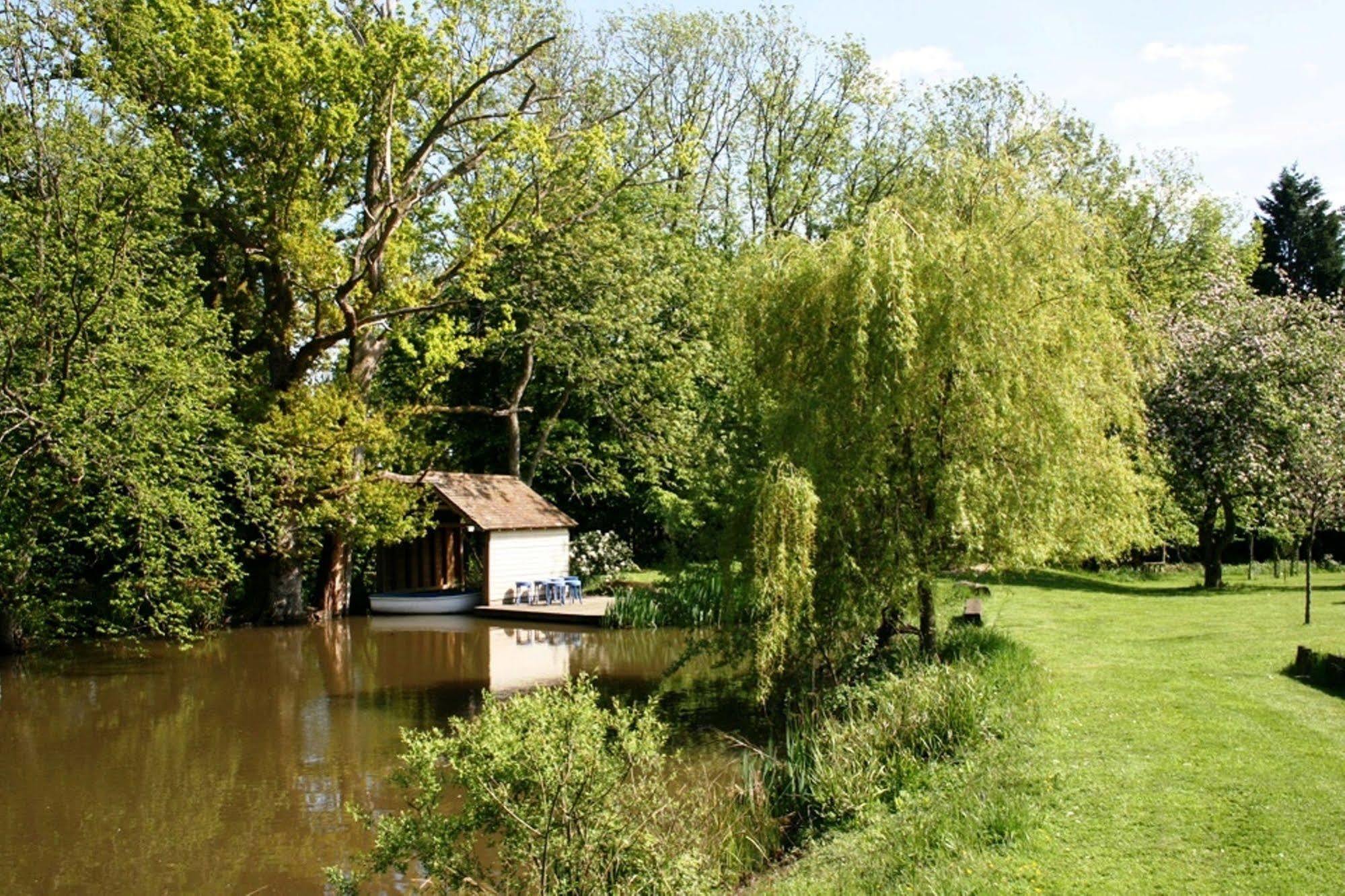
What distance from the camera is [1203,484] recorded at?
72.0ft

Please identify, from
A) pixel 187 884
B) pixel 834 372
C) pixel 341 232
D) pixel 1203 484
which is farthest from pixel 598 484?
pixel 187 884

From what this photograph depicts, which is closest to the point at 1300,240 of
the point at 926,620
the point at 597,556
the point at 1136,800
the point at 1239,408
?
the point at 1239,408

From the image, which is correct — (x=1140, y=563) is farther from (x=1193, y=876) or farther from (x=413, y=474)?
(x=1193, y=876)

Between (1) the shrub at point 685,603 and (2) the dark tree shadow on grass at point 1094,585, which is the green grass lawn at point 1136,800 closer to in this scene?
(1) the shrub at point 685,603

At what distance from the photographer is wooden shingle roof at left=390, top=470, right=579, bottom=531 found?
25.5 meters

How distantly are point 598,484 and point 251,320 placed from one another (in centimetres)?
1013

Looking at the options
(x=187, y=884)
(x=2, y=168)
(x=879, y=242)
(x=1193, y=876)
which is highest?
(x=2, y=168)

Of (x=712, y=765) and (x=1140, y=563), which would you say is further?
(x=1140, y=563)

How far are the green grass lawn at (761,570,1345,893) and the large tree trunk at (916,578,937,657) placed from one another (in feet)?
4.39

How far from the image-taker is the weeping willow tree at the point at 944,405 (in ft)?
36.8

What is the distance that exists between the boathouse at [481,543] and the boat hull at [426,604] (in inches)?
19.2

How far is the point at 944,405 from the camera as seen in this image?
37.8 feet

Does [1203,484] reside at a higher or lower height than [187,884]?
higher

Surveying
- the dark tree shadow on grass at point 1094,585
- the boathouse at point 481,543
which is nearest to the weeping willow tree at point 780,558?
the dark tree shadow on grass at point 1094,585
